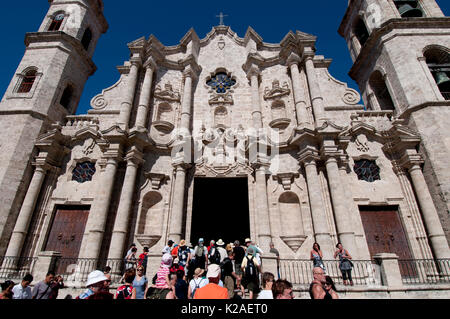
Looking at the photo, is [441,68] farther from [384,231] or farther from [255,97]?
[255,97]

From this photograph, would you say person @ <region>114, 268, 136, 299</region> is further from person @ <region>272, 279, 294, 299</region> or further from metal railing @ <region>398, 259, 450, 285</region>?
metal railing @ <region>398, 259, 450, 285</region>

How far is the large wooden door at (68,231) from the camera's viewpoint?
39.4 ft

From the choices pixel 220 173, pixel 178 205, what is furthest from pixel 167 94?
pixel 178 205

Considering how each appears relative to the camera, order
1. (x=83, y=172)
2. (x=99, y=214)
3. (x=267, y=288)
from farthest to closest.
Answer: (x=83, y=172) < (x=99, y=214) < (x=267, y=288)

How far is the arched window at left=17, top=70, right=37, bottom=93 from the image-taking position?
49.3ft

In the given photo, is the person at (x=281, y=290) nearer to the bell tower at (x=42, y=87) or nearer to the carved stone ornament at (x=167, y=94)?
the bell tower at (x=42, y=87)

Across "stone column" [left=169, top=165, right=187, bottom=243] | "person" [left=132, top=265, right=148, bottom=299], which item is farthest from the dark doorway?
"person" [left=132, top=265, right=148, bottom=299]

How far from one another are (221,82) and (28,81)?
40.5 ft

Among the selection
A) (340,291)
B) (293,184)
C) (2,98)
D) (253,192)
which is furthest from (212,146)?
(2,98)

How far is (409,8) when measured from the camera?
56.4ft

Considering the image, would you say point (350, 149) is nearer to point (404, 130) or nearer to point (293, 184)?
point (404, 130)

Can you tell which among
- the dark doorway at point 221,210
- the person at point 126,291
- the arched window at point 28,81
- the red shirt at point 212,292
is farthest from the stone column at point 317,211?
the arched window at point 28,81

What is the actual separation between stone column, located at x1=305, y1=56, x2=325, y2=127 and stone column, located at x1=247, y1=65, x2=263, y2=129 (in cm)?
315
